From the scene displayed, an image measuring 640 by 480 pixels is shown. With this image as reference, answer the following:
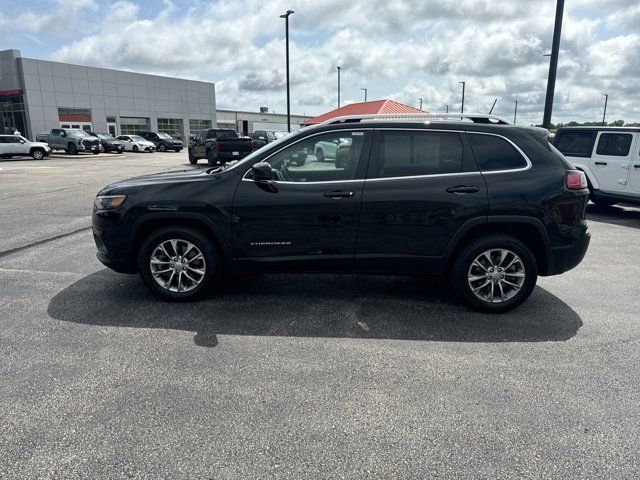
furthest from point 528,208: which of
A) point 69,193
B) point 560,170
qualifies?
point 69,193

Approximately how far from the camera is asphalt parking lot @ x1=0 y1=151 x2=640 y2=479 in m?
2.46

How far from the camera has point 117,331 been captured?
4000 millimetres

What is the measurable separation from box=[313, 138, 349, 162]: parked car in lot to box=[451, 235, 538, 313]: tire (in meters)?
1.59

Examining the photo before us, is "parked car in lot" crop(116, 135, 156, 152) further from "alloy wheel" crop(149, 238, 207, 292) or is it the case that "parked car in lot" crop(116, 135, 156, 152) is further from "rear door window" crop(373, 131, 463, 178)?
"rear door window" crop(373, 131, 463, 178)

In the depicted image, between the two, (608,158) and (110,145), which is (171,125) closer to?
(110,145)

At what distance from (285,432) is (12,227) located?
789cm

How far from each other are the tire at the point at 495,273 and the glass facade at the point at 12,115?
170 feet

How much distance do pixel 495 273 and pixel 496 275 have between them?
21mm

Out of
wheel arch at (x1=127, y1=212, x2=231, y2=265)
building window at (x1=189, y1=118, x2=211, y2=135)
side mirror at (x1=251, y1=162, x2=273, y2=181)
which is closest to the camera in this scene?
side mirror at (x1=251, y1=162, x2=273, y2=181)

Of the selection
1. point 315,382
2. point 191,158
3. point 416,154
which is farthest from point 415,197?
point 191,158

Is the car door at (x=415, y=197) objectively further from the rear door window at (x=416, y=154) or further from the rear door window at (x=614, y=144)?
the rear door window at (x=614, y=144)

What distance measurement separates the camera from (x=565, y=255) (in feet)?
14.4

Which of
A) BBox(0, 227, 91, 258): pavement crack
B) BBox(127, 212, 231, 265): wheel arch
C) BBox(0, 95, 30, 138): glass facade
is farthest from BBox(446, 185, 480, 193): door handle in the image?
BBox(0, 95, 30, 138): glass facade

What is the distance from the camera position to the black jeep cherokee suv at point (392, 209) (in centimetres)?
429
